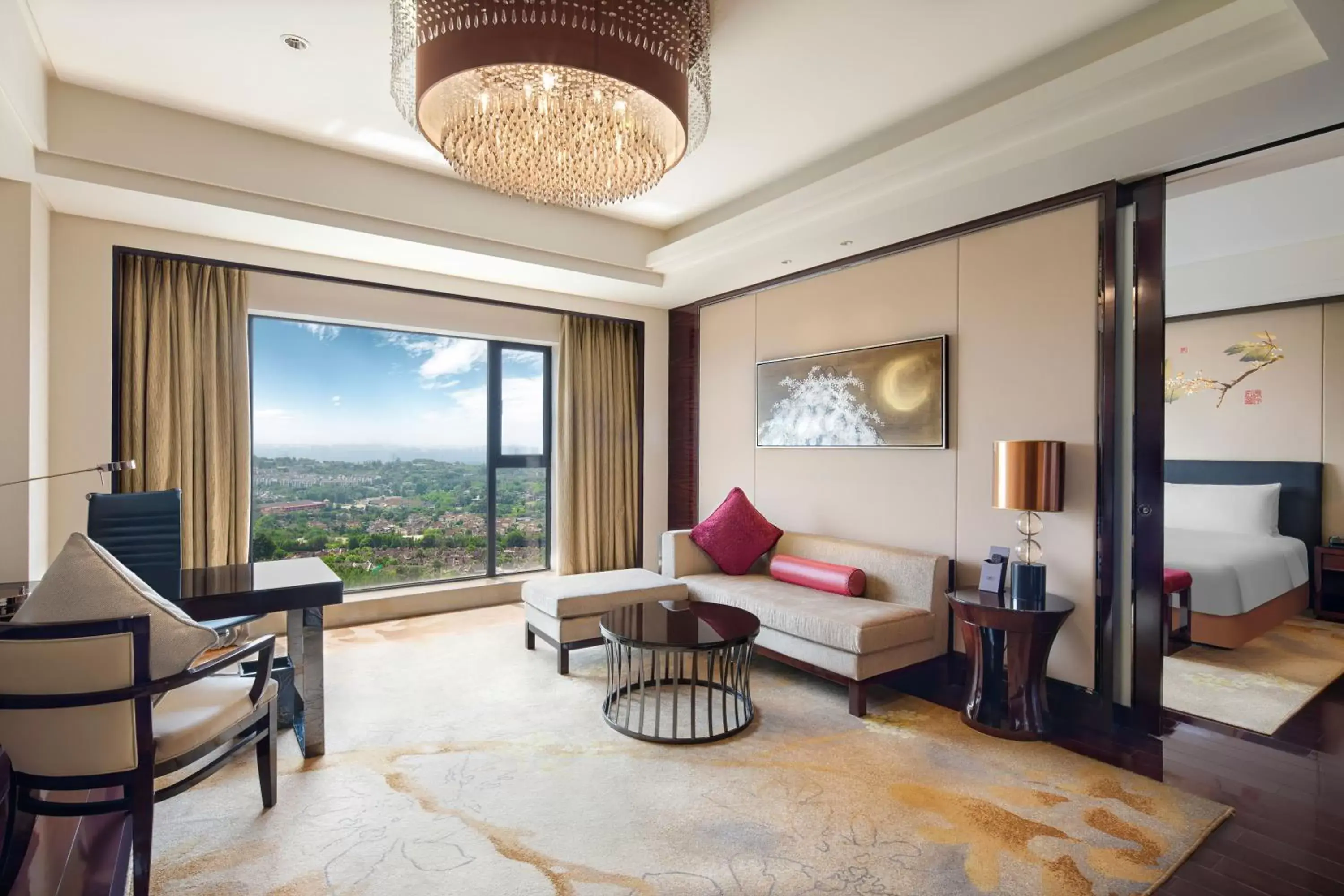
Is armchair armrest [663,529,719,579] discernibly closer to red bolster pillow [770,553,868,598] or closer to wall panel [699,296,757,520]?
red bolster pillow [770,553,868,598]

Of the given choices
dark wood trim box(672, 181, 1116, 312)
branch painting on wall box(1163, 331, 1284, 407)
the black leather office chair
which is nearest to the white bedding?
branch painting on wall box(1163, 331, 1284, 407)

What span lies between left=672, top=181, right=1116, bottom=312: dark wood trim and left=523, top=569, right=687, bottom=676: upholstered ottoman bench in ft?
7.76

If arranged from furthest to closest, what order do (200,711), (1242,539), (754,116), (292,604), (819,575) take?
1. (1242,539)
2. (819,575)
3. (754,116)
4. (292,604)
5. (200,711)

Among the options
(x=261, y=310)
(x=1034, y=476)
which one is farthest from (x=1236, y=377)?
(x=261, y=310)

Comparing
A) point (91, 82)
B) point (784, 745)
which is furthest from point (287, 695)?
point (91, 82)

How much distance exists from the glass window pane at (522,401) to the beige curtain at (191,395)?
197 cm

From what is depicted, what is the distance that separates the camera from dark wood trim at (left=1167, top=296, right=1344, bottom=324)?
5.12 meters

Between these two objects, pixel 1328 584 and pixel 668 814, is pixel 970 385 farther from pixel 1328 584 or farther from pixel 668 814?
pixel 1328 584

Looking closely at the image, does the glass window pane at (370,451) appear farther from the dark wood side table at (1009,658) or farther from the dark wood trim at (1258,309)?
the dark wood trim at (1258,309)

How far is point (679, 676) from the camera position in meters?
3.20

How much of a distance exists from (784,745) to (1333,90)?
317cm

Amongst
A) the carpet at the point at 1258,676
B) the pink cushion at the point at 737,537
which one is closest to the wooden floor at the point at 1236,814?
the carpet at the point at 1258,676

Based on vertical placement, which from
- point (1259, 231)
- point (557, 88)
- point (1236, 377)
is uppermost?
point (1259, 231)

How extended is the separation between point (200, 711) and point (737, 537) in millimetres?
3181
